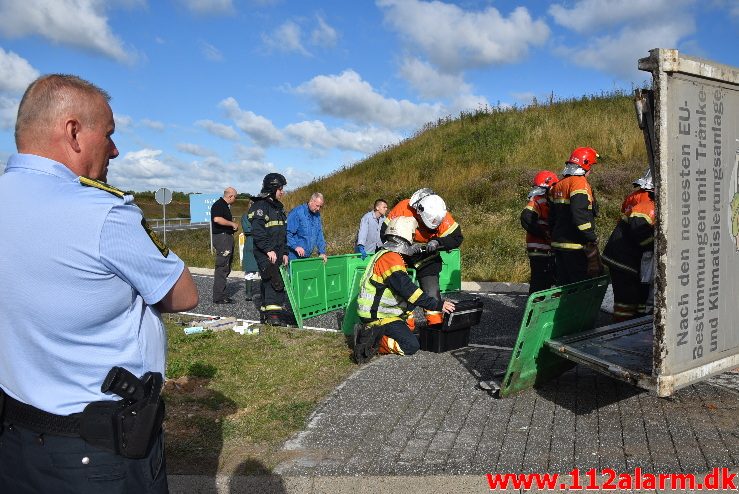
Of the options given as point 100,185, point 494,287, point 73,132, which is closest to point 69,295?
point 100,185

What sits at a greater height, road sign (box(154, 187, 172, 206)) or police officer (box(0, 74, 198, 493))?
road sign (box(154, 187, 172, 206))

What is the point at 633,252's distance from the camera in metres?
6.37

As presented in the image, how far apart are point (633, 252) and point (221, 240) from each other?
21.2ft

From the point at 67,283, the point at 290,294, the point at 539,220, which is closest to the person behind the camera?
the point at 67,283

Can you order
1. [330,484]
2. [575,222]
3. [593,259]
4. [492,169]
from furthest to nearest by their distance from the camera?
[492,169], [593,259], [575,222], [330,484]

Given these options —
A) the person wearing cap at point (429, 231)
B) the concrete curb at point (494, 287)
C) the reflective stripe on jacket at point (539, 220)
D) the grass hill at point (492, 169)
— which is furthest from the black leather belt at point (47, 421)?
the grass hill at point (492, 169)

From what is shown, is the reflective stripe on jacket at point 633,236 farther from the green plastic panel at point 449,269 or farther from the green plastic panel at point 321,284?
the green plastic panel at point 449,269

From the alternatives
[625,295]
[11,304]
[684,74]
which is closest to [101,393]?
[11,304]

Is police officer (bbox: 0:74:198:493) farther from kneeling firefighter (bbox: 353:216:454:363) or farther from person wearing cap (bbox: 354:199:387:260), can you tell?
person wearing cap (bbox: 354:199:387:260)

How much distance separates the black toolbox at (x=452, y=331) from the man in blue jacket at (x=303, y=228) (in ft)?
10.9

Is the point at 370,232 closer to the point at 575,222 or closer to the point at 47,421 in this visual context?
the point at 575,222

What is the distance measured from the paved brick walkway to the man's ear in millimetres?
2468

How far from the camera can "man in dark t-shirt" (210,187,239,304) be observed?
34.1 ft

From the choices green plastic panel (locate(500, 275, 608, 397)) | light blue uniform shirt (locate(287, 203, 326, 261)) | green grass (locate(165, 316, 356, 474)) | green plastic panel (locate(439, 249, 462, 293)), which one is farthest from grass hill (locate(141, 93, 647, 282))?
green plastic panel (locate(500, 275, 608, 397))
